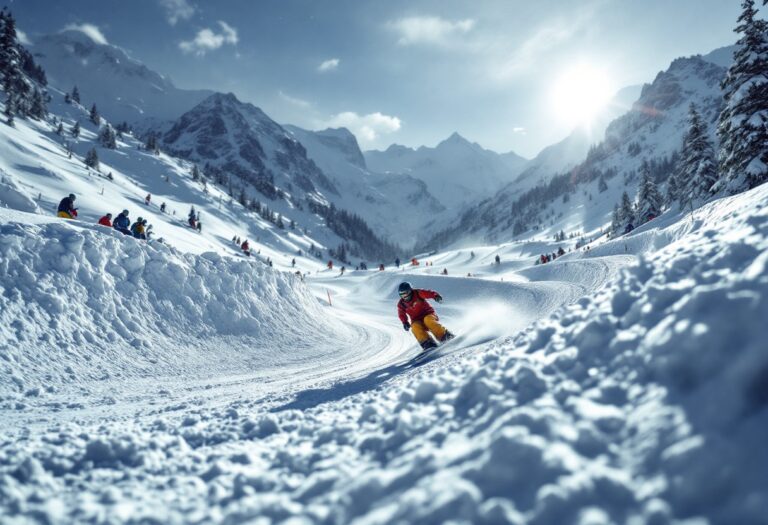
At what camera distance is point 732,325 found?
2.66 meters

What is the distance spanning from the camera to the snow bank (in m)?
7.57

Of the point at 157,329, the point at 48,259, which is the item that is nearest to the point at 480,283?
the point at 157,329

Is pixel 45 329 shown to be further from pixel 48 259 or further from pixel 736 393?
pixel 736 393

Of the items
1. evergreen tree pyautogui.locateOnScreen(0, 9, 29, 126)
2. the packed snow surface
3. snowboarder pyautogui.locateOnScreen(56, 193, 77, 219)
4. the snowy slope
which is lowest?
the packed snow surface

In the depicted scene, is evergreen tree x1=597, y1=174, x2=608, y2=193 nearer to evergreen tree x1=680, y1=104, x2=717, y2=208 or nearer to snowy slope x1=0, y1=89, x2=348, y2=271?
snowy slope x1=0, y1=89, x2=348, y2=271

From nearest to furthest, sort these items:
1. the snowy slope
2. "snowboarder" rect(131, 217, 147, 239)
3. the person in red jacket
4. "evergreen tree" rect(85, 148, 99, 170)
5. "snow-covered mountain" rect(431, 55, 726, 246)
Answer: the person in red jacket, "snowboarder" rect(131, 217, 147, 239), the snowy slope, "evergreen tree" rect(85, 148, 99, 170), "snow-covered mountain" rect(431, 55, 726, 246)

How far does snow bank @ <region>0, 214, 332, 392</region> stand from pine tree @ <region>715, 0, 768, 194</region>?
23.6 metres

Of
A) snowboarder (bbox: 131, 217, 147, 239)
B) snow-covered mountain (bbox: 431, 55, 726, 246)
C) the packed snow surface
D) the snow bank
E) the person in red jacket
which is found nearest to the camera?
the packed snow surface

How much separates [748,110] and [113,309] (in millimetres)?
28960

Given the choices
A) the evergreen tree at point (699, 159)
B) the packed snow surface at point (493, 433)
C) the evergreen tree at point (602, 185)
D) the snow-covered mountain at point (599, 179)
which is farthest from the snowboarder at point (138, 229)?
the evergreen tree at point (602, 185)

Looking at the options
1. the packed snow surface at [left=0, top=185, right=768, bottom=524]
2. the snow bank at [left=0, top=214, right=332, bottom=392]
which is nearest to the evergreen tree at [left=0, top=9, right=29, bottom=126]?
the snow bank at [left=0, top=214, right=332, bottom=392]

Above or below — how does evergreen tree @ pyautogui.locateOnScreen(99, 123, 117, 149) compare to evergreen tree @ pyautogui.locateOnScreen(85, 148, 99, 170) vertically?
above

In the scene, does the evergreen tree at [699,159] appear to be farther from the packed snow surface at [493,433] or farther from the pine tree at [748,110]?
the packed snow surface at [493,433]

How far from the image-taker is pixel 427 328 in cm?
1018
